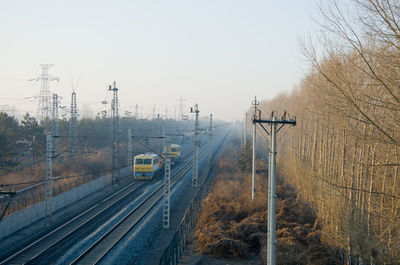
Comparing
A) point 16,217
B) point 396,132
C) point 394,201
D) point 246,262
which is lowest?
point 246,262

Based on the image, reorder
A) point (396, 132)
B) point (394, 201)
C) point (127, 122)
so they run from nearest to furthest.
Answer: point (396, 132)
point (394, 201)
point (127, 122)

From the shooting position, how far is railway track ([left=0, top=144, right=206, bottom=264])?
11.4m

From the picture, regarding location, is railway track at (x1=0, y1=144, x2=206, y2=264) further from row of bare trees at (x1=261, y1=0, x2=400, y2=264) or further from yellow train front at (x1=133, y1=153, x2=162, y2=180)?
row of bare trees at (x1=261, y1=0, x2=400, y2=264)

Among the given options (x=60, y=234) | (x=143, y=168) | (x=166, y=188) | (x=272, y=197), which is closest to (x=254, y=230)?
(x=166, y=188)

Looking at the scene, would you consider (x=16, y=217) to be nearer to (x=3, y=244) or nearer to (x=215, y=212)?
(x=3, y=244)

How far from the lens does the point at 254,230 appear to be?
47.6 ft

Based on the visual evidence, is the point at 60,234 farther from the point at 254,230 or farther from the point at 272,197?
the point at 272,197

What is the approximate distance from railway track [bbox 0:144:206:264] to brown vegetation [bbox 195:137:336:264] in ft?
17.7

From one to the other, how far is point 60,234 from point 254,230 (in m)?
8.38

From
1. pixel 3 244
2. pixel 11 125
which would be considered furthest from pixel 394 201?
pixel 11 125

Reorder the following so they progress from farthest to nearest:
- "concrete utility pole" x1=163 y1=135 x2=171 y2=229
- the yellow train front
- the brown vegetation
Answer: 1. the yellow train front
2. "concrete utility pole" x1=163 y1=135 x2=171 y2=229
3. the brown vegetation

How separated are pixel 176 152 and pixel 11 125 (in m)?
18.8

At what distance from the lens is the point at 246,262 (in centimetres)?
1258

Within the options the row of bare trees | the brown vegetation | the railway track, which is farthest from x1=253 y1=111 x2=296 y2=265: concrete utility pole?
the railway track
